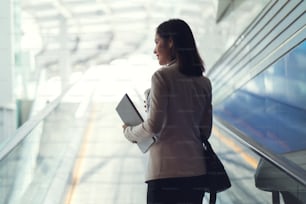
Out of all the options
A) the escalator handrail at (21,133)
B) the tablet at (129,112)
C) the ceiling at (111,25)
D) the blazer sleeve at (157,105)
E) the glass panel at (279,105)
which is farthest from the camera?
the ceiling at (111,25)

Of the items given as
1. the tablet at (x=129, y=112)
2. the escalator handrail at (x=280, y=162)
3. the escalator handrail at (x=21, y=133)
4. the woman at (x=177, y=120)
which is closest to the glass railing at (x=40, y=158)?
the escalator handrail at (x=21, y=133)

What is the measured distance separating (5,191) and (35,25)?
1898mm

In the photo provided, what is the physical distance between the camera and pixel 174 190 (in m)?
1.00

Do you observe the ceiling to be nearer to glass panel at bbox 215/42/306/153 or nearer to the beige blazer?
glass panel at bbox 215/42/306/153

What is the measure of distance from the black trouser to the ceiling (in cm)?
196

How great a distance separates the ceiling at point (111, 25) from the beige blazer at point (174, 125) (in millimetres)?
1934

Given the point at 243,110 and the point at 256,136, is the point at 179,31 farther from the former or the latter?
the point at 243,110

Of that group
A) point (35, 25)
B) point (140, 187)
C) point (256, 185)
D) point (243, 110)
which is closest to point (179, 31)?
point (256, 185)

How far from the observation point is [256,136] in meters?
2.25

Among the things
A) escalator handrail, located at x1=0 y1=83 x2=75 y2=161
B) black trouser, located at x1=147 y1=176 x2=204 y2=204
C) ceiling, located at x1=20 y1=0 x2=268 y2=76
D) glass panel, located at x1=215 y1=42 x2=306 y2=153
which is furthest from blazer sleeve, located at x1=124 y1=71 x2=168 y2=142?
ceiling, located at x1=20 y1=0 x2=268 y2=76

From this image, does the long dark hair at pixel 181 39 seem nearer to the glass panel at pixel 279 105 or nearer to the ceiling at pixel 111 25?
the glass panel at pixel 279 105

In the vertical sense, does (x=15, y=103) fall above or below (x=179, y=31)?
below

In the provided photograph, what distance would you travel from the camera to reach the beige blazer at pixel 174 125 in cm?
96

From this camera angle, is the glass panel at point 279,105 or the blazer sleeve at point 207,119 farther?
the glass panel at point 279,105
